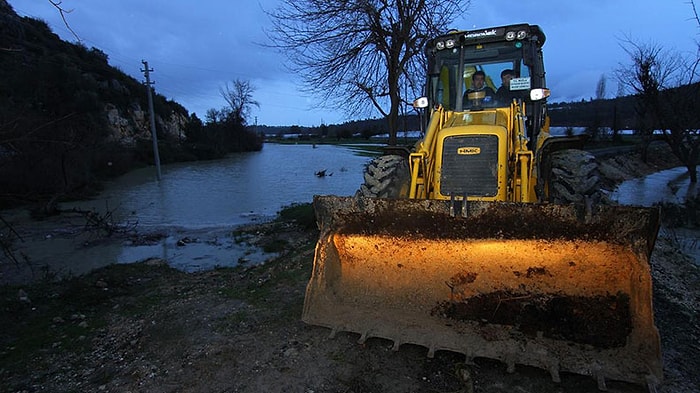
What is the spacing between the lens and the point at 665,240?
27.9 feet

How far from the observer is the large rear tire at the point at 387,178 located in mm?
4500

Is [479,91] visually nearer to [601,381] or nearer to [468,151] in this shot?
[468,151]

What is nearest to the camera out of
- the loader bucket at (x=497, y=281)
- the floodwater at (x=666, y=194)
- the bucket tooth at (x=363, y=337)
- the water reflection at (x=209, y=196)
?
the loader bucket at (x=497, y=281)

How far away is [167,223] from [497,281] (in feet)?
40.8

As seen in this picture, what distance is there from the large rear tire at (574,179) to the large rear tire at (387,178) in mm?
1496

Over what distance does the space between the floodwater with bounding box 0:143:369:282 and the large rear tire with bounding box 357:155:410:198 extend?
15.4 ft

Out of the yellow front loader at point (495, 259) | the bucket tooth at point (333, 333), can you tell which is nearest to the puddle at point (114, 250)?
the yellow front loader at point (495, 259)

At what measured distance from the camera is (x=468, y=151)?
4355mm

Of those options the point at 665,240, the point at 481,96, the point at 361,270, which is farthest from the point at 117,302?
the point at 665,240

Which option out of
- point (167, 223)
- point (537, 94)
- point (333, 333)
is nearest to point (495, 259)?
point (333, 333)

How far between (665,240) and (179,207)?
15.7 meters

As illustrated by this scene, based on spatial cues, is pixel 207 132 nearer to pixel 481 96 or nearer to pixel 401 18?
pixel 401 18

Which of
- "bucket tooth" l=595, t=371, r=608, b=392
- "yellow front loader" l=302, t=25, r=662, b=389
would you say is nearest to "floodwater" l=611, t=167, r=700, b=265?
"yellow front loader" l=302, t=25, r=662, b=389

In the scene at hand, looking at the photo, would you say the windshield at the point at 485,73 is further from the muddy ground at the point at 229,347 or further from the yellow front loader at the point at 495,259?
the muddy ground at the point at 229,347
